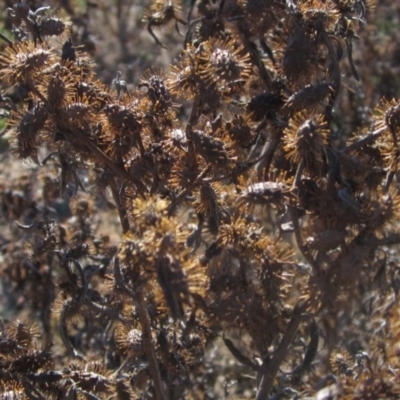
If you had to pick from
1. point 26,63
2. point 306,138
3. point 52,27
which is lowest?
point 306,138

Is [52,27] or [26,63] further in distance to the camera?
[52,27]

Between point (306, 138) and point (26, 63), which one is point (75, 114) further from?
point (306, 138)

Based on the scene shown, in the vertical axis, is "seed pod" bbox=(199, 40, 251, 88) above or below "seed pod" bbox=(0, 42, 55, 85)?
below

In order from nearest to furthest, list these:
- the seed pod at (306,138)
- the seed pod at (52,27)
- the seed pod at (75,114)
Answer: the seed pod at (306,138), the seed pod at (75,114), the seed pod at (52,27)

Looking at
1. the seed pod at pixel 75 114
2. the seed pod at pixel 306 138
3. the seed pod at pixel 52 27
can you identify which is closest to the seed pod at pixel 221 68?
the seed pod at pixel 306 138

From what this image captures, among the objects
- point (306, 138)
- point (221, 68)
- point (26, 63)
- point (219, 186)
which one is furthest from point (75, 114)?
point (306, 138)

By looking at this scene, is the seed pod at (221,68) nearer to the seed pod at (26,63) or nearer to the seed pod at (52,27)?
the seed pod at (26,63)

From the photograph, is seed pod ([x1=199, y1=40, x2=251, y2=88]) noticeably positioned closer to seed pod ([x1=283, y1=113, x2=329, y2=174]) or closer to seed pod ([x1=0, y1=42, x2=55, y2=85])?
seed pod ([x1=283, y1=113, x2=329, y2=174])

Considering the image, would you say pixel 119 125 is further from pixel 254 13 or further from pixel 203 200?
pixel 254 13

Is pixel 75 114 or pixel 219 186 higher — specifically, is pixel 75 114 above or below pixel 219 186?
above

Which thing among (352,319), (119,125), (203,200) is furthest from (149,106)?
(352,319)

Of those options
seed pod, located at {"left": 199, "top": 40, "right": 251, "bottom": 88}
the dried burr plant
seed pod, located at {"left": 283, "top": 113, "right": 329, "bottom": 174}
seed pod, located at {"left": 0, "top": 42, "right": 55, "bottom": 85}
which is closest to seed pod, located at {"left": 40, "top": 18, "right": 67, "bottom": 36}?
the dried burr plant
